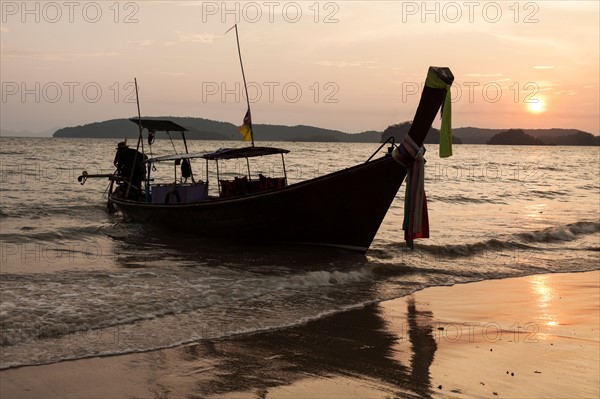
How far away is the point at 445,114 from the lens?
11.1 metres

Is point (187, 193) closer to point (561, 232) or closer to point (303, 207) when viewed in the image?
point (303, 207)

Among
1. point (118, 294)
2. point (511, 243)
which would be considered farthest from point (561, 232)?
point (118, 294)

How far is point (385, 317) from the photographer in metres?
9.65

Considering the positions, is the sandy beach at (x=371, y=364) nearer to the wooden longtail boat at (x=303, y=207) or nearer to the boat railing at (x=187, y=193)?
the wooden longtail boat at (x=303, y=207)

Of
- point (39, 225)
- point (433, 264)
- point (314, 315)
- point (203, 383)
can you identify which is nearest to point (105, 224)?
point (39, 225)

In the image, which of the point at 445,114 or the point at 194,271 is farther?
the point at 194,271

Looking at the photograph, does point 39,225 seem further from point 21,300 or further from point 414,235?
point 414,235

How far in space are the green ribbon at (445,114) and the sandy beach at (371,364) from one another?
9.36 feet

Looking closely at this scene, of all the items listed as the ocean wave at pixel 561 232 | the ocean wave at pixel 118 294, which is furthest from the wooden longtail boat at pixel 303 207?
the ocean wave at pixel 561 232

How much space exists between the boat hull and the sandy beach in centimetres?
425

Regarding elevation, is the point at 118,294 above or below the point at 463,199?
above

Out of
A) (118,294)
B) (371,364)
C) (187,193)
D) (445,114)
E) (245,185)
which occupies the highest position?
(445,114)

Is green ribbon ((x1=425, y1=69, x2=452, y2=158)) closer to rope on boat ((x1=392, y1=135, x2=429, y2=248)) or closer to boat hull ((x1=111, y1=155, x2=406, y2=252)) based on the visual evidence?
rope on boat ((x1=392, y1=135, x2=429, y2=248))

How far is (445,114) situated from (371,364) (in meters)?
5.51
